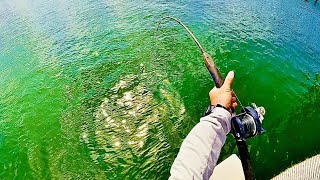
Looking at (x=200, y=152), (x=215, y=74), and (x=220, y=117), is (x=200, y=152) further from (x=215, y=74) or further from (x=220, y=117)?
(x=215, y=74)

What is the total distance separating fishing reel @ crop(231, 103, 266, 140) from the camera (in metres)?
2.95

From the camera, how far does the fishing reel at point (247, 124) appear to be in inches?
116

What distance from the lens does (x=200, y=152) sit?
Answer: 7.64 ft

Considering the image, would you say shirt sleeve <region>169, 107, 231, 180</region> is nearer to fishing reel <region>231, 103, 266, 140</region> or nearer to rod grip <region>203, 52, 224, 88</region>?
fishing reel <region>231, 103, 266, 140</region>

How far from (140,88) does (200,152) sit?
7131 mm

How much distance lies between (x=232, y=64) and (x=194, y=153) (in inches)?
338

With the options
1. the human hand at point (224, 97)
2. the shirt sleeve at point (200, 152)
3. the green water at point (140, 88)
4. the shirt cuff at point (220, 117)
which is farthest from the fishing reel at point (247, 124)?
the green water at point (140, 88)

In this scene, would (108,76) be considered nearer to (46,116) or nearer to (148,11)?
(46,116)

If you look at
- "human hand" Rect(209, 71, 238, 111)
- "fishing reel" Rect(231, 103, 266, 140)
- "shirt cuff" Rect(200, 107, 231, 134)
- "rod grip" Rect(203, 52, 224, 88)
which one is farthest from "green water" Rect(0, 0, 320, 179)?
"shirt cuff" Rect(200, 107, 231, 134)

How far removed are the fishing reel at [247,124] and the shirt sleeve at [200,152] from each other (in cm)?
51

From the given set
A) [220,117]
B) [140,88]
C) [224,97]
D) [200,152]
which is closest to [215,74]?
[224,97]

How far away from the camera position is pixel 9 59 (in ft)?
43.4

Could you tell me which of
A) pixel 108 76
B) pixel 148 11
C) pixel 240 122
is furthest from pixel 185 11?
pixel 240 122

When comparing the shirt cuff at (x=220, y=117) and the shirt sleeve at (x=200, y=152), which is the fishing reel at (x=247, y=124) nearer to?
Result: the shirt cuff at (x=220, y=117)
